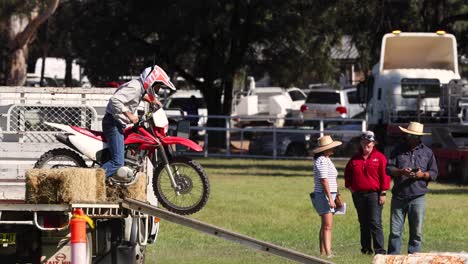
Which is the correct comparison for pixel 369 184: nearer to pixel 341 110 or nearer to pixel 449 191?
pixel 449 191

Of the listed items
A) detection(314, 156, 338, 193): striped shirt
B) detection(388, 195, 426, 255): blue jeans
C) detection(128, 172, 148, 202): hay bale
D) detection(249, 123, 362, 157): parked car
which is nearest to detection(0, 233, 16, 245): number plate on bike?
detection(128, 172, 148, 202): hay bale

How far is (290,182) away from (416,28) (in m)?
13.3

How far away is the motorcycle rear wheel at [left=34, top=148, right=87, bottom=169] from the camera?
43.7ft

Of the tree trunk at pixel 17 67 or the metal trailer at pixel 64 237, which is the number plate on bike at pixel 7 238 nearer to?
the metal trailer at pixel 64 237

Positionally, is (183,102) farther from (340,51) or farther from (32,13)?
(32,13)

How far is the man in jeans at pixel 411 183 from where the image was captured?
13.8m

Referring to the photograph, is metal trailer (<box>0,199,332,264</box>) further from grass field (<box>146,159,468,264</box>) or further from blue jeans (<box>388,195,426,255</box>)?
blue jeans (<box>388,195,426,255</box>)

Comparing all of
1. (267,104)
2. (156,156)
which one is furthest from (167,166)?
(267,104)

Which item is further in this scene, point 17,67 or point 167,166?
point 17,67

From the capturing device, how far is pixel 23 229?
10547mm

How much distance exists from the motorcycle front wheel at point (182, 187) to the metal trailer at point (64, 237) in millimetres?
4015

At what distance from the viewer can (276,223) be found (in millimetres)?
18719

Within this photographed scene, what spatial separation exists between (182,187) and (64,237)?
4.51 meters

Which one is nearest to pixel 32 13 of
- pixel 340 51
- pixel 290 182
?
pixel 290 182
